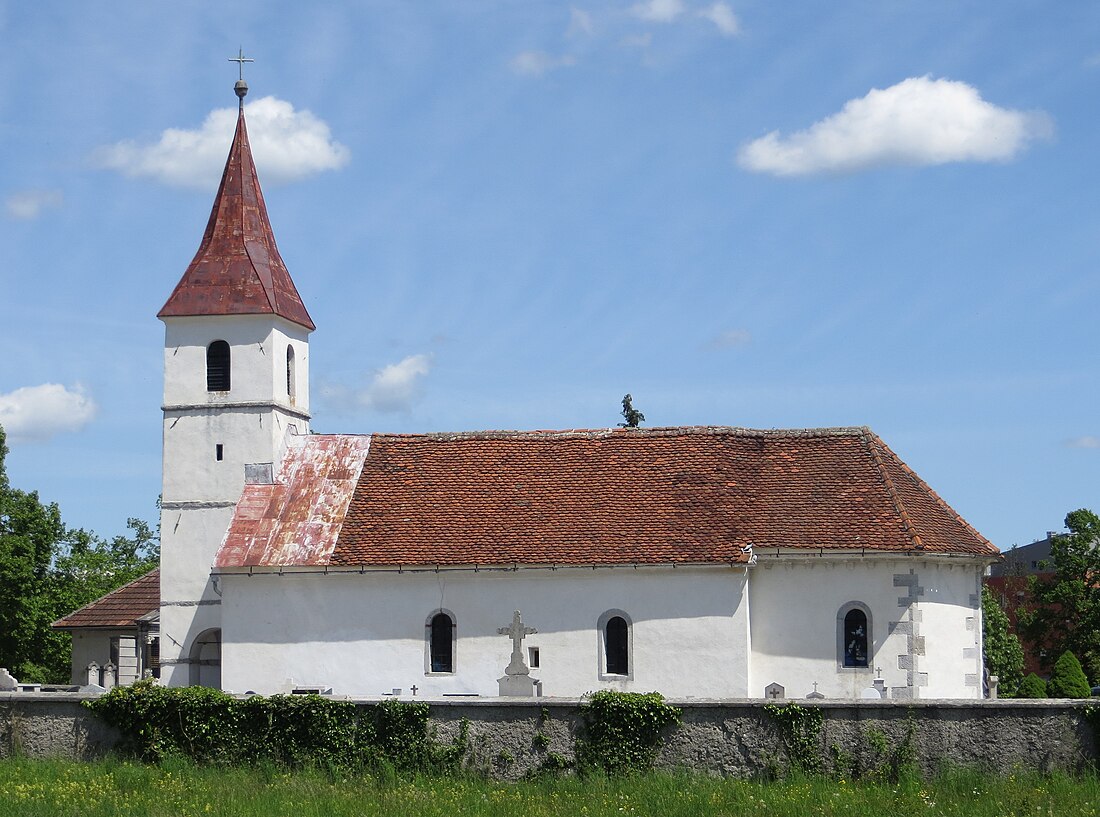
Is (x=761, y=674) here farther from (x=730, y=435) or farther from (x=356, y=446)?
(x=356, y=446)

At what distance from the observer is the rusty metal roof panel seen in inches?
1474

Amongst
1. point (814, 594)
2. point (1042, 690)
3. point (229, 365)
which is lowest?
point (1042, 690)

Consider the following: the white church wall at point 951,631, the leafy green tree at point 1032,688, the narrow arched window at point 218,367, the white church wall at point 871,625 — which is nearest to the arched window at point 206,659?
the narrow arched window at point 218,367

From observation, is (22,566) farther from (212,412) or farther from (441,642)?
(441,642)

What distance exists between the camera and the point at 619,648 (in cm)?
3600

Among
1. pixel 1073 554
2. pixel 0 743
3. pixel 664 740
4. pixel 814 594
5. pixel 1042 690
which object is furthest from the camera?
pixel 1073 554

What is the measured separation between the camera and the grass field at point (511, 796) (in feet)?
77.7

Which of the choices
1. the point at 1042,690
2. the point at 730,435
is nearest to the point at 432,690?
the point at 730,435

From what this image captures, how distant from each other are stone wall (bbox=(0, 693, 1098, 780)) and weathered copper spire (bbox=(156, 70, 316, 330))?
16.7m

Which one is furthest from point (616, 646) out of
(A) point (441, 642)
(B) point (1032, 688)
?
(B) point (1032, 688)

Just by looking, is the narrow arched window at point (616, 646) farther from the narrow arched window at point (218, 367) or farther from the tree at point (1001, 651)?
the tree at point (1001, 651)

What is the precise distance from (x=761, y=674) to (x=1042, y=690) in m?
15.4

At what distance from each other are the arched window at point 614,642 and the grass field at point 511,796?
9567mm

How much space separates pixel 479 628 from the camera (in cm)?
3641
